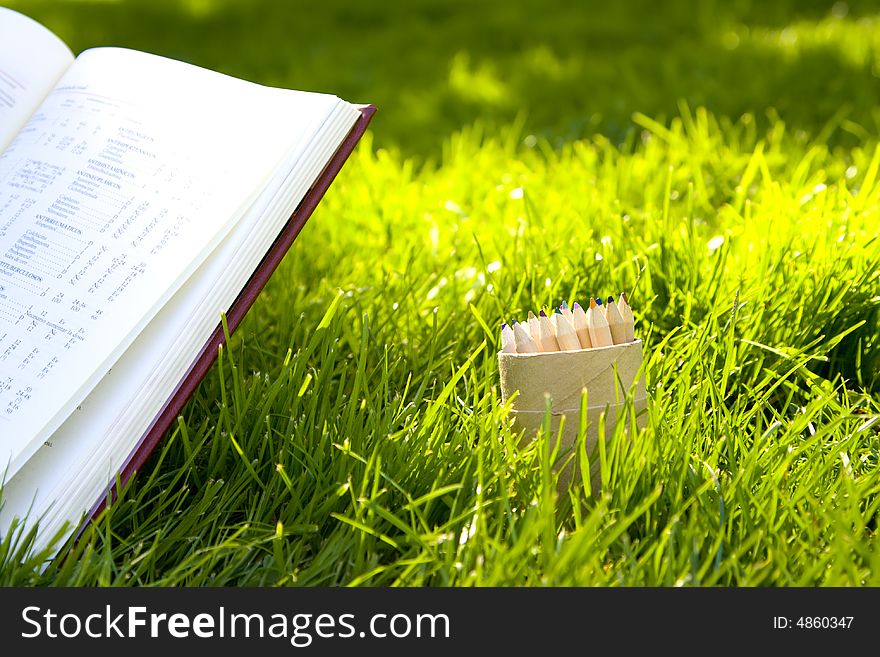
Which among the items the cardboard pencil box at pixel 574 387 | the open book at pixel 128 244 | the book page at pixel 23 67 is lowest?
the cardboard pencil box at pixel 574 387

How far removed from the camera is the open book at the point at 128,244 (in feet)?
3.52

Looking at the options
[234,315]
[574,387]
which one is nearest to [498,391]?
[574,387]

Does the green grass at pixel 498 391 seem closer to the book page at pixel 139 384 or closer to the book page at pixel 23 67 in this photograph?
the book page at pixel 139 384

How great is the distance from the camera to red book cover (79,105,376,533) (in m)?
1.10

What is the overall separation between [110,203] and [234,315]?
0.21m

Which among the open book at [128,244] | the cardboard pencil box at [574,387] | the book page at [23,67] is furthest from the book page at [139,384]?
the book page at [23,67]

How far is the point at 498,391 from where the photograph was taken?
1.39 m

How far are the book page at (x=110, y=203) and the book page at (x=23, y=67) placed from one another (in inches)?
2.5

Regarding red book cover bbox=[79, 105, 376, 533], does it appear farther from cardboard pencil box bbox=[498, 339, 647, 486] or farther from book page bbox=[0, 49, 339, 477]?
cardboard pencil box bbox=[498, 339, 647, 486]

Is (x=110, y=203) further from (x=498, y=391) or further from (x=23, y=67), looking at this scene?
(x=498, y=391)

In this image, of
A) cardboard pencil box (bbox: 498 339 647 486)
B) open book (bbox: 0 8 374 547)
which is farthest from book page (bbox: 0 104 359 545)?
cardboard pencil box (bbox: 498 339 647 486)
